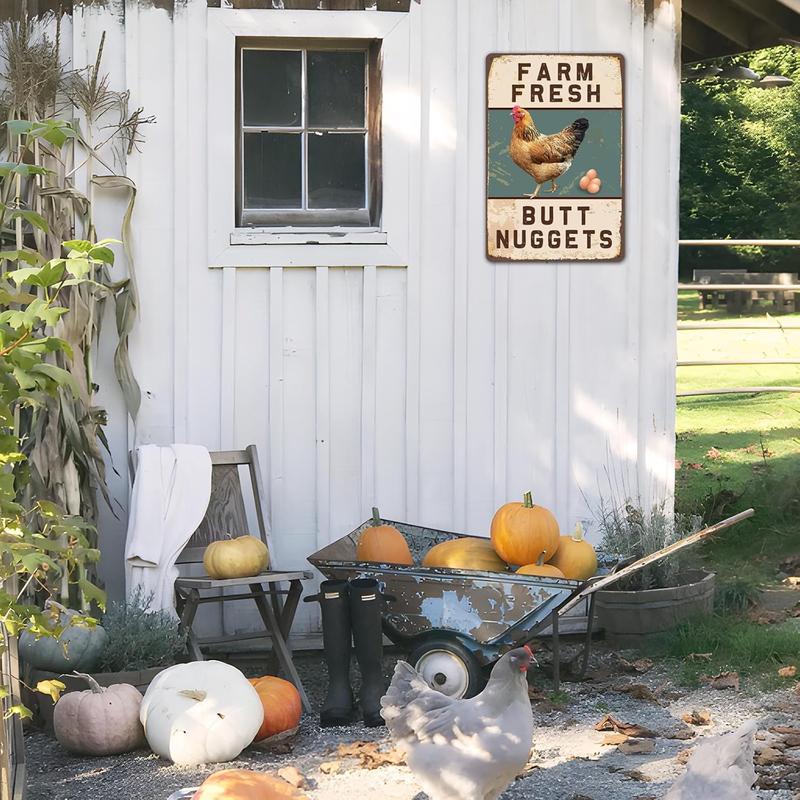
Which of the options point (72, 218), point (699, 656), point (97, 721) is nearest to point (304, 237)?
point (72, 218)

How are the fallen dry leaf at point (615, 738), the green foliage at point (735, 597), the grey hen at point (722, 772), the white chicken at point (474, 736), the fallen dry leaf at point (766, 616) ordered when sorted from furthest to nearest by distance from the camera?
1. the green foliage at point (735, 597)
2. the fallen dry leaf at point (766, 616)
3. the fallen dry leaf at point (615, 738)
4. the white chicken at point (474, 736)
5. the grey hen at point (722, 772)

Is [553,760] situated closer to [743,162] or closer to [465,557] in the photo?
[465,557]

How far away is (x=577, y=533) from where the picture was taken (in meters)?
5.81

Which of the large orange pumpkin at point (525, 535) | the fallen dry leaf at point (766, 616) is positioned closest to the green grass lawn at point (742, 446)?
the fallen dry leaf at point (766, 616)

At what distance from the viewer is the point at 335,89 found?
6492mm

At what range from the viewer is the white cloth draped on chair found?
5.73 meters

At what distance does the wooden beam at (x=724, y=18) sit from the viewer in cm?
702

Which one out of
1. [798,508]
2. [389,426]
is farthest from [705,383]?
[389,426]

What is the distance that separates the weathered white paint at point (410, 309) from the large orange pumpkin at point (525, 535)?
0.79 m

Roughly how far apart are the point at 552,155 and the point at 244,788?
3.92 meters

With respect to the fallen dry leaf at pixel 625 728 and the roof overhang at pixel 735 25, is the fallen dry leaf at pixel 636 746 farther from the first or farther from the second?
the roof overhang at pixel 735 25

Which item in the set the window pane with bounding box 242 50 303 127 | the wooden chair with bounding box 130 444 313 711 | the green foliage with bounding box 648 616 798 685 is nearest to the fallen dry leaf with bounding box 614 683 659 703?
the green foliage with bounding box 648 616 798 685

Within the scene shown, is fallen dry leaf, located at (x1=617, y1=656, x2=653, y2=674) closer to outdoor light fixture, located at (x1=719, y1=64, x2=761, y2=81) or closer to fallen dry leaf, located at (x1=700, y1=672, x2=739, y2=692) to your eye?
fallen dry leaf, located at (x1=700, y1=672, x2=739, y2=692)

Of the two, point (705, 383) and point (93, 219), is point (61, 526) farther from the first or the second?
point (705, 383)
